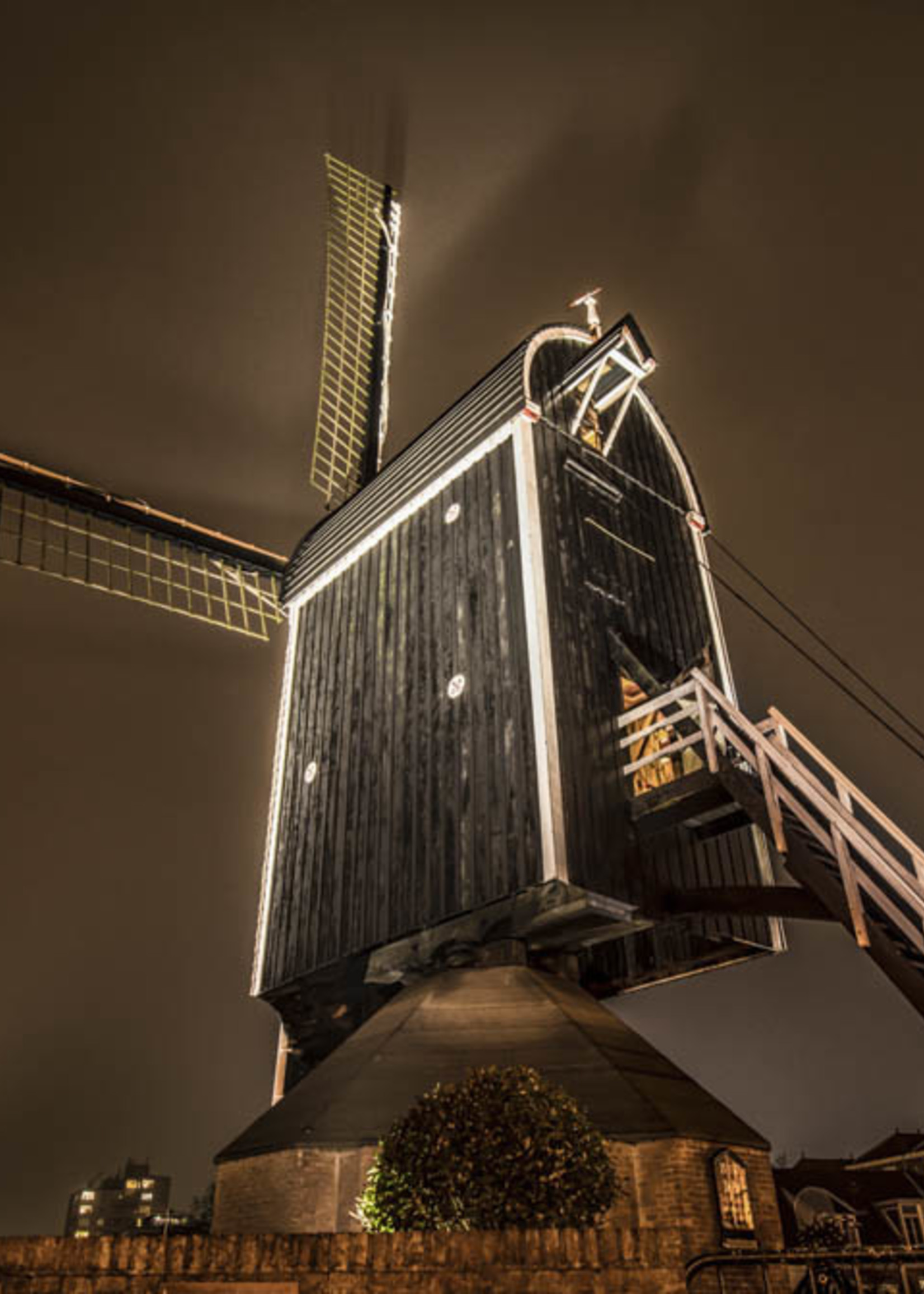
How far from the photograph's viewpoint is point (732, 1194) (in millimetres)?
8969

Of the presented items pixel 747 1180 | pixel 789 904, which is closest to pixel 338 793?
pixel 789 904

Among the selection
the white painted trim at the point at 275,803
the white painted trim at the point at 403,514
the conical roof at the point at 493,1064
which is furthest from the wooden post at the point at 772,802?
the white painted trim at the point at 275,803

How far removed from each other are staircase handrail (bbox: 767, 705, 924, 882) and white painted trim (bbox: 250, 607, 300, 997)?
27.2 ft

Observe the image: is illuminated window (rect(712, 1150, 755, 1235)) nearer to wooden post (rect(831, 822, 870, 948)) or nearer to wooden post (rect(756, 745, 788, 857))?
wooden post (rect(831, 822, 870, 948))

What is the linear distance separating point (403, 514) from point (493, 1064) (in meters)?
8.74

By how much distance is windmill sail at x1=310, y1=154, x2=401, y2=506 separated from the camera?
776 inches

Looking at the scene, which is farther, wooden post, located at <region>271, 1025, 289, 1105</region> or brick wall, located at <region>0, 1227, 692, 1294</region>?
wooden post, located at <region>271, 1025, 289, 1105</region>

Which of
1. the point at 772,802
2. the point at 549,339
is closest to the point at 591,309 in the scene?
the point at 549,339

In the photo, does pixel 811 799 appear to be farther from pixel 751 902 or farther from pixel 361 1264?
pixel 361 1264

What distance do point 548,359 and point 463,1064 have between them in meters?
10.2

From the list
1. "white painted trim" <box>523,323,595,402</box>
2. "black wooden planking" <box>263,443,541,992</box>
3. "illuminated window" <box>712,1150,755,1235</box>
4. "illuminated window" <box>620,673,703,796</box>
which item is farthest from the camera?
"white painted trim" <box>523,323,595,402</box>

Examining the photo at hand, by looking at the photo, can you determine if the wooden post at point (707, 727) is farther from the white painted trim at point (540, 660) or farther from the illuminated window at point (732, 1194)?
the illuminated window at point (732, 1194)

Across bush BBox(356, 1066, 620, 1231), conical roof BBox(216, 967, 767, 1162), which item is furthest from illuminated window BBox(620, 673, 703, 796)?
bush BBox(356, 1066, 620, 1231)

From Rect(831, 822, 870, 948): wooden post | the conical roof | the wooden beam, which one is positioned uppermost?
the wooden beam
